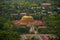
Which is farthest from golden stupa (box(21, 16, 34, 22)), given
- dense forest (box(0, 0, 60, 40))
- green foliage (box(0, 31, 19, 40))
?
green foliage (box(0, 31, 19, 40))

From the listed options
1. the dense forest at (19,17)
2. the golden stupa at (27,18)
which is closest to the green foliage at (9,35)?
the dense forest at (19,17)

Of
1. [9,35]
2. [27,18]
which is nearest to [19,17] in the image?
[27,18]

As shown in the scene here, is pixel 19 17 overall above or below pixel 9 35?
above

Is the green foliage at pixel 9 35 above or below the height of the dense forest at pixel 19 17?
below

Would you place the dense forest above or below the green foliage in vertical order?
above

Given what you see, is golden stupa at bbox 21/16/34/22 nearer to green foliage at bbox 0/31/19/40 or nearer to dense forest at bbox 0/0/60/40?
dense forest at bbox 0/0/60/40

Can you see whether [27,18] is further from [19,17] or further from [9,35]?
[9,35]

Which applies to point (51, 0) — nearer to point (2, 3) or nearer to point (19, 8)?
point (19, 8)

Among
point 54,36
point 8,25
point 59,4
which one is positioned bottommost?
point 54,36

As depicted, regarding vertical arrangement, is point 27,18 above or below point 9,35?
above

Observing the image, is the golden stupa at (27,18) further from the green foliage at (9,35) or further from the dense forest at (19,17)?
the green foliage at (9,35)

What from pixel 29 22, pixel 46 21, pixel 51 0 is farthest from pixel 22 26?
pixel 51 0
